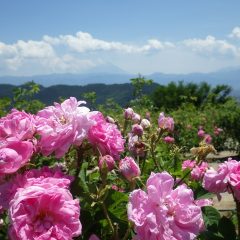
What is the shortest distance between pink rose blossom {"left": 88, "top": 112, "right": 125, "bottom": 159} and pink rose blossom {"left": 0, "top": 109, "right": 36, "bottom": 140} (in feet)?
0.47

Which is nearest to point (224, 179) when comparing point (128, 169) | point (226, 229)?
point (226, 229)

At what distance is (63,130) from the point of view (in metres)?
1.05

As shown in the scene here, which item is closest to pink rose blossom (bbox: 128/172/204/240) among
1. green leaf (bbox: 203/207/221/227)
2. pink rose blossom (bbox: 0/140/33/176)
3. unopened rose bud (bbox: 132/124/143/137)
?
pink rose blossom (bbox: 0/140/33/176)

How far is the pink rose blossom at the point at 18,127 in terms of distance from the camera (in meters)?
1.06

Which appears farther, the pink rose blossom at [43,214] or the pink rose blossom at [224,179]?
the pink rose blossom at [224,179]

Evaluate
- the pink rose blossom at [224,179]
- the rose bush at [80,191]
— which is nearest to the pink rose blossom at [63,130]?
the rose bush at [80,191]

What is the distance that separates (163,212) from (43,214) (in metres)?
0.23

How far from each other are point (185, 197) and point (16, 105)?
5590 millimetres

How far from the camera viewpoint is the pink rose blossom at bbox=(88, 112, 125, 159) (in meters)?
1.12

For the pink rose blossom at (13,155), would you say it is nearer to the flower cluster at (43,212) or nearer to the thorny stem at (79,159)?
the flower cluster at (43,212)

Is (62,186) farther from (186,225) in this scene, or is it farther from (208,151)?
(208,151)

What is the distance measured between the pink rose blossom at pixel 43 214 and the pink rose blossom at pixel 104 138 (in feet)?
0.78

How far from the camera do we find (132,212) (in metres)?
0.93

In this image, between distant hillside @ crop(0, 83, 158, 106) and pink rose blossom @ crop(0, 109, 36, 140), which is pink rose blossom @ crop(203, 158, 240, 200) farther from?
distant hillside @ crop(0, 83, 158, 106)
